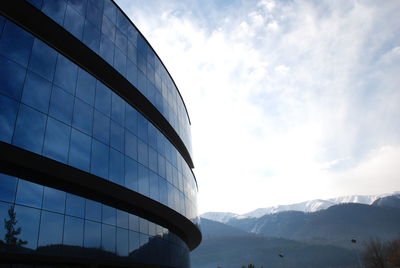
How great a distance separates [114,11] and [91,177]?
12.2 metres

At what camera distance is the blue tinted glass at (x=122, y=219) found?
18.9 metres

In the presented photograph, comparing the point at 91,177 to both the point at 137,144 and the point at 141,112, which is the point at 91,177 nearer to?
the point at 137,144

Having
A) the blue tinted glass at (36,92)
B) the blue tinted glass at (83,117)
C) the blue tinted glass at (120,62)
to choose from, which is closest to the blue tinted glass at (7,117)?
the blue tinted glass at (36,92)

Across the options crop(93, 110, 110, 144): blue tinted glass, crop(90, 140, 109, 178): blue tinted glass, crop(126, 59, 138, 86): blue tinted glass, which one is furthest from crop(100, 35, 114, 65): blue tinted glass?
crop(90, 140, 109, 178): blue tinted glass

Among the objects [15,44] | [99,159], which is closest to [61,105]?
[15,44]

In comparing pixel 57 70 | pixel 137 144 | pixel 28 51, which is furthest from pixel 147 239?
pixel 28 51

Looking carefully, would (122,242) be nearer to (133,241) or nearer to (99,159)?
(133,241)

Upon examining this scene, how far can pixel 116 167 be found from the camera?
1873 centimetres

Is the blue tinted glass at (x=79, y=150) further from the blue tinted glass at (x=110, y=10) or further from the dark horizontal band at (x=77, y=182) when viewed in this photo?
the blue tinted glass at (x=110, y=10)

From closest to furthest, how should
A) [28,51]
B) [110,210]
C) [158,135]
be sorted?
[28,51] → [110,210] → [158,135]

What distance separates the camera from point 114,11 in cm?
2189

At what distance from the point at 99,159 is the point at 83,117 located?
249cm

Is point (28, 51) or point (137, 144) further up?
point (28, 51)

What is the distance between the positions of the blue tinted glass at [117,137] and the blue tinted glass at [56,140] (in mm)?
3833
